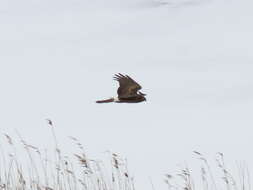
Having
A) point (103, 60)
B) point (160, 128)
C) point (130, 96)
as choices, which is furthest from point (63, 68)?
point (130, 96)

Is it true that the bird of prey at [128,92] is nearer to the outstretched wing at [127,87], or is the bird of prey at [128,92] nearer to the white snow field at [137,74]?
the outstretched wing at [127,87]

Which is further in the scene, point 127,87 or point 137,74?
point 137,74

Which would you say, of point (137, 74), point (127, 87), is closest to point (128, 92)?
point (127, 87)

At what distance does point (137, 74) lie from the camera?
48.1 ft

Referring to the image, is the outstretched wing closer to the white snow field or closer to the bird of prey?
the bird of prey

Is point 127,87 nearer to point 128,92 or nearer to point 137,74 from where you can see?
point 128,92

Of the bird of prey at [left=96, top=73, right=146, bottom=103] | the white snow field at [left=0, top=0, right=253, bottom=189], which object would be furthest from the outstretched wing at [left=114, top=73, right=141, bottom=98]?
the white snow field at [left=0, top=0, right=253, bottom=189]

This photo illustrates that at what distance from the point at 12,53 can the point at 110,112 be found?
15.4 feet

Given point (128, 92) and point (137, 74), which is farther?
point (137, 74)

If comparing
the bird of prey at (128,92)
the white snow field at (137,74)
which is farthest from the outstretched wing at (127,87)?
the white snow field at (137,74)

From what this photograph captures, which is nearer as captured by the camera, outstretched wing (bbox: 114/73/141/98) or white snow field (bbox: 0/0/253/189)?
outstretched wing (bbox: 114/73/141/98)

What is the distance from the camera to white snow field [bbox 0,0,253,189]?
1049 centimetres

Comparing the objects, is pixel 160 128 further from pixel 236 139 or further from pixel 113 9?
pixel 113 9

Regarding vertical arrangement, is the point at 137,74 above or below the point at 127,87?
above
